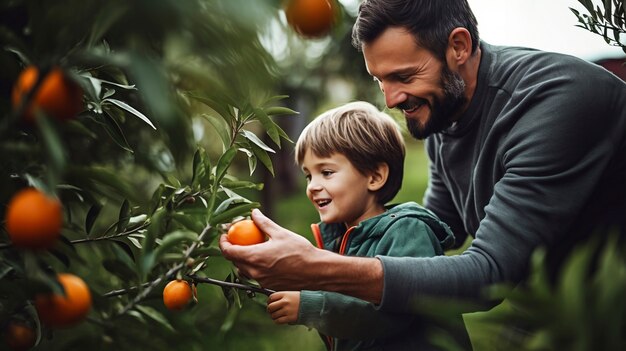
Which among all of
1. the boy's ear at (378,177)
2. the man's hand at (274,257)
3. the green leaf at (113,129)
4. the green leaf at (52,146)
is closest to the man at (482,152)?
the man's hand at (274,257)

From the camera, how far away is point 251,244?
4.90ft

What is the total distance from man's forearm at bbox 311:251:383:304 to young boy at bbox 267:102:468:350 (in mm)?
100

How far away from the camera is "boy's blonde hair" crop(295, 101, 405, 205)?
1.96 metres

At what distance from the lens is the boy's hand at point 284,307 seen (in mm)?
1638

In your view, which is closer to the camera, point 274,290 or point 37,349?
point 37,349

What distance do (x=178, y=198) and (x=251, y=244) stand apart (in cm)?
20

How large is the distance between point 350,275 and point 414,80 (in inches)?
31.7

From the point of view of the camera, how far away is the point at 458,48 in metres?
2.19

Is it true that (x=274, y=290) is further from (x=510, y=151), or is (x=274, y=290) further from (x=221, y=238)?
(x=510, y=151)

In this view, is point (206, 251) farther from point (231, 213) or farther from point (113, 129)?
point (113, 129)

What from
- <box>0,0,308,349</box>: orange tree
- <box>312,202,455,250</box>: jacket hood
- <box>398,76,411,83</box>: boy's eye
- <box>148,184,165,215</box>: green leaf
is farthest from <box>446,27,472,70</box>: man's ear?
<box>148,184,165,215</box>: green leaf

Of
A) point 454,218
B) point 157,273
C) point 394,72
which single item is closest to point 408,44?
point 394,72

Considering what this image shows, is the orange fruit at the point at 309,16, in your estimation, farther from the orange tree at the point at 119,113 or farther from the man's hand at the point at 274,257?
the man's hand at the point at 274,257

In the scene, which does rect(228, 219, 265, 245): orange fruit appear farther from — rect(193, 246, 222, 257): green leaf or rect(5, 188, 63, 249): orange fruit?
rect(5, 188, 63, 249): orange fruit
